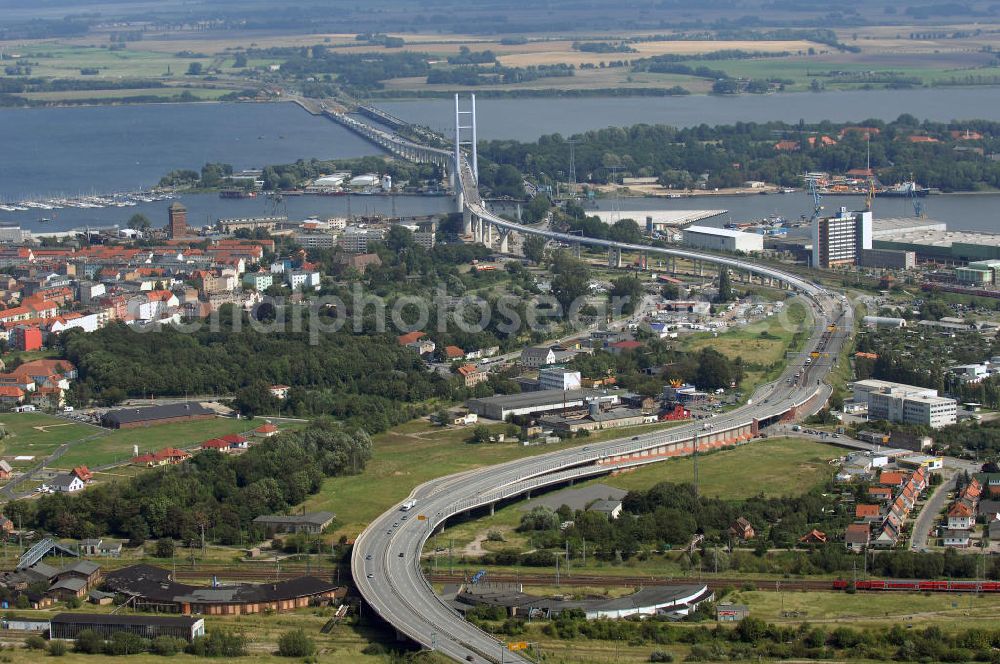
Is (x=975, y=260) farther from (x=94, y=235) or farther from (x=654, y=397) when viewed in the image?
(x=94, y=235)

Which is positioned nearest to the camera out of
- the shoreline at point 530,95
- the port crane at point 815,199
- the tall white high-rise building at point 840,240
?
the tall white high-rise building at point 840,240

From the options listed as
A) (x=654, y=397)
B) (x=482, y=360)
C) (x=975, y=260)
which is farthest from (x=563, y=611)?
(x=975, y=260)

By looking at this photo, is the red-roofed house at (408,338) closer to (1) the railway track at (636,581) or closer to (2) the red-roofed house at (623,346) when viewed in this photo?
(2) the red-roofed house at (623,346)

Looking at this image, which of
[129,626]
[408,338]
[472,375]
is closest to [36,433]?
[472,375]

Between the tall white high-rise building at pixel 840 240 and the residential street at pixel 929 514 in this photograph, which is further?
the tall white high-rise building at pixel 840 240

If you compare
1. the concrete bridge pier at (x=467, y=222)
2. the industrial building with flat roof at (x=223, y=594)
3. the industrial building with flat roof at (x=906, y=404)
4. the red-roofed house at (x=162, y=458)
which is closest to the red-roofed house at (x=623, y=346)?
the industrial building with flat roof at (x=906, y=404)

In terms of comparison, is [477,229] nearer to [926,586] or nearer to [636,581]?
[636,581]
